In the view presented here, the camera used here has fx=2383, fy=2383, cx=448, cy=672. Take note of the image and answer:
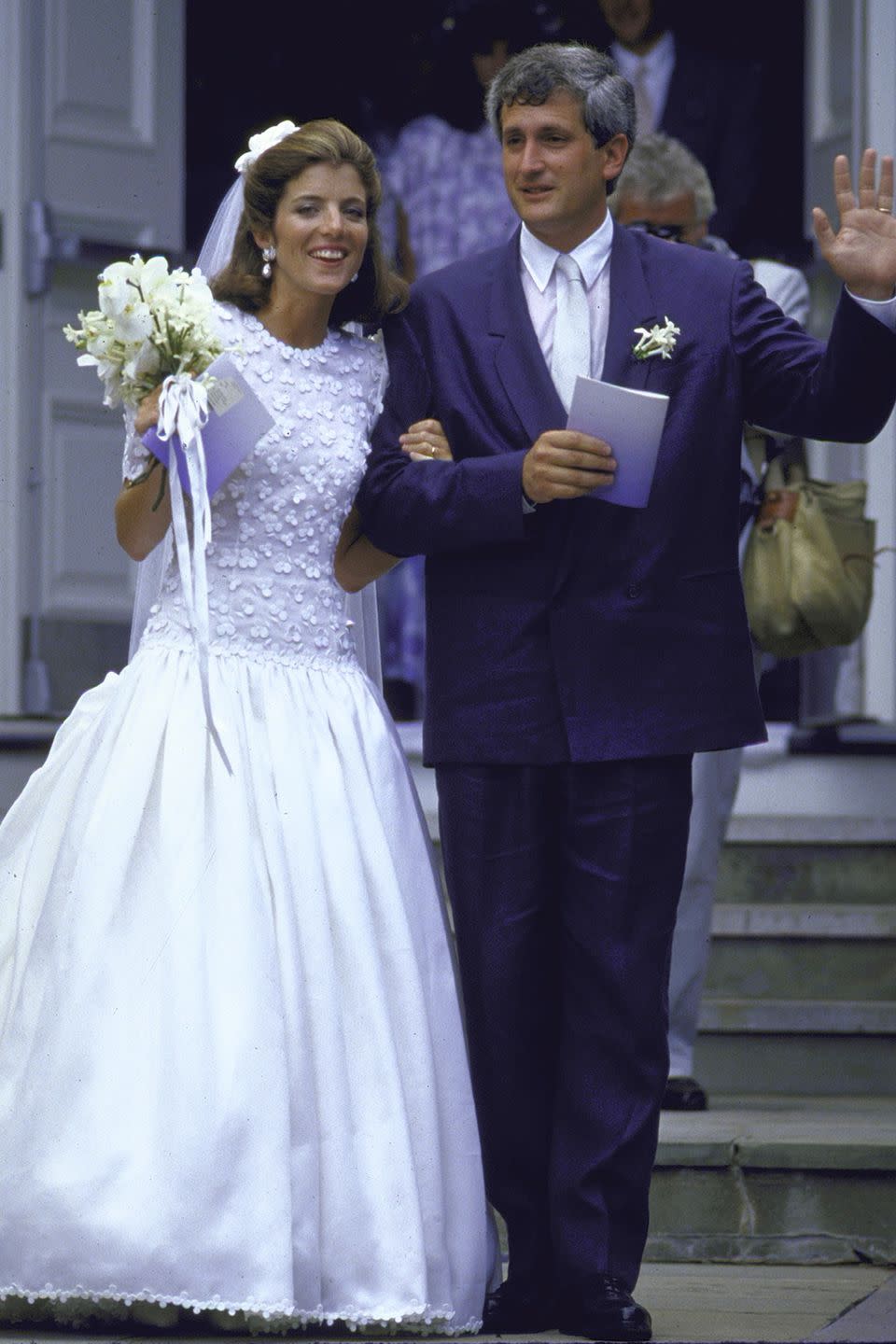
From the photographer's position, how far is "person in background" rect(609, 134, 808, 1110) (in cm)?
504

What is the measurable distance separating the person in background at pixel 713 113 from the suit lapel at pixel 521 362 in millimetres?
3144

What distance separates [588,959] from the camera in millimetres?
3738

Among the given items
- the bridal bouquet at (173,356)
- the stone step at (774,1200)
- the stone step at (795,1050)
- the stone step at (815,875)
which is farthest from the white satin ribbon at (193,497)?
the stone step at (815,875)

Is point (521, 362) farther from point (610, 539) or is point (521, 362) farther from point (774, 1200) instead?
point (774, 1200)

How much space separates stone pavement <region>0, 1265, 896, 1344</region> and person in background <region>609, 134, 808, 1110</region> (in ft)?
2.19

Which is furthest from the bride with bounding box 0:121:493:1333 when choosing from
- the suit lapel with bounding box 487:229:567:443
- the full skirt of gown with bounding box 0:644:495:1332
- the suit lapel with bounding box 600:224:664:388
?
the suit lapel with bounding box 600:224:664:388

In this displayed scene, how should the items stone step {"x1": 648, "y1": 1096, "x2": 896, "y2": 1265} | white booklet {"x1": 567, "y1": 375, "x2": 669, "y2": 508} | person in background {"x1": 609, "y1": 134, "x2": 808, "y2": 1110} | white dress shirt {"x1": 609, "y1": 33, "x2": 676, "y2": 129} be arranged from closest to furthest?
white booklet {"x1": 567, "y1": 375, "x2": 669, "y2": 508} → stone step {"x1": 648, "y1": 1096, "x2": 896, "y2": 1265} → person in background {"x1": 609, "y1": 134, "x2": 808, "y2": 1110} → white dress shirt {"x1": 609, "y1": 33, "x2": 676, "y2": 129}

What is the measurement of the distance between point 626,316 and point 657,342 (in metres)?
0.09

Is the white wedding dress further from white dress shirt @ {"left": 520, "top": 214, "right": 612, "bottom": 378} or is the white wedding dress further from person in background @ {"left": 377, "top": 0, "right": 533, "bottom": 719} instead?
person in background @ {"left": 377, "top": 0, "right": 533, "bottom": 719}

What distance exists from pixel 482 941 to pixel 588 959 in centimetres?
17

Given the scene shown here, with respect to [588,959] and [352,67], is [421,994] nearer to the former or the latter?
[588,959]

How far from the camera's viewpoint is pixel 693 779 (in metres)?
4.98

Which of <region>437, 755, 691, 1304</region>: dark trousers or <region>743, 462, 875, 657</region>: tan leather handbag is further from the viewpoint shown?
<region>743, 462, 875, 657</region>: tan leather handbag

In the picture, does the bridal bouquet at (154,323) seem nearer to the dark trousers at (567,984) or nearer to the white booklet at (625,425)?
the white booklet at (625,425)
